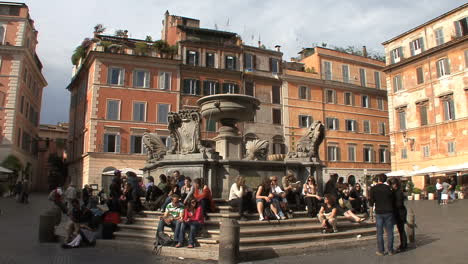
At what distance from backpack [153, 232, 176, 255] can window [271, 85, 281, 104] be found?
34751mm

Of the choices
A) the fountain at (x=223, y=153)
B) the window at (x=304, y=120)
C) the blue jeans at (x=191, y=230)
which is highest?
the window at (x=304, y=120)

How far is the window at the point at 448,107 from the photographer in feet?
108

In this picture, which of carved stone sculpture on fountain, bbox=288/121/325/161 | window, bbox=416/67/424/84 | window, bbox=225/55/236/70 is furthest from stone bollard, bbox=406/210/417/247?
window, bbox=225/55/236/70

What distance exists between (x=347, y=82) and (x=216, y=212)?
3938cm

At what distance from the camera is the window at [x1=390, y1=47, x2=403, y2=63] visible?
38.5 m

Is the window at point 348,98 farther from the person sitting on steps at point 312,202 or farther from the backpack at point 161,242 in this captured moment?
the backpack at point 161,242

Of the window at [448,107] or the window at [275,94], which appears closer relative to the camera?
the window at [448,107]

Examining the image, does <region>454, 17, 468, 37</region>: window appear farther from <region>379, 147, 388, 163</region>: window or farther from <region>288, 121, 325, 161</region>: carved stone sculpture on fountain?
<region>288, 121, 325, 161</region>: carved stone sculpture on fountain

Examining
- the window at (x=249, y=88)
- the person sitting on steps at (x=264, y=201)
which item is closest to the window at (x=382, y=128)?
the window at (x=249, y=88)

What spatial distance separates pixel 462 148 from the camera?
3162cm

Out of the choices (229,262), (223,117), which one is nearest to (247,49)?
(223,117)

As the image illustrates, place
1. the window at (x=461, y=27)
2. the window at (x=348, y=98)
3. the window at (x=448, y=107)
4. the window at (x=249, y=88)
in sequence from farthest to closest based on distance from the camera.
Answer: the window at (x=348, y=98) < the window at (x=249, y=88) < the window at (x=448, y=107) < the window at (x=461, y=27)

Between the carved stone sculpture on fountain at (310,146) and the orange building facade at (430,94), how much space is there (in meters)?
21.6

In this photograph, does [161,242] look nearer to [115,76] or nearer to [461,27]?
[115,76]
